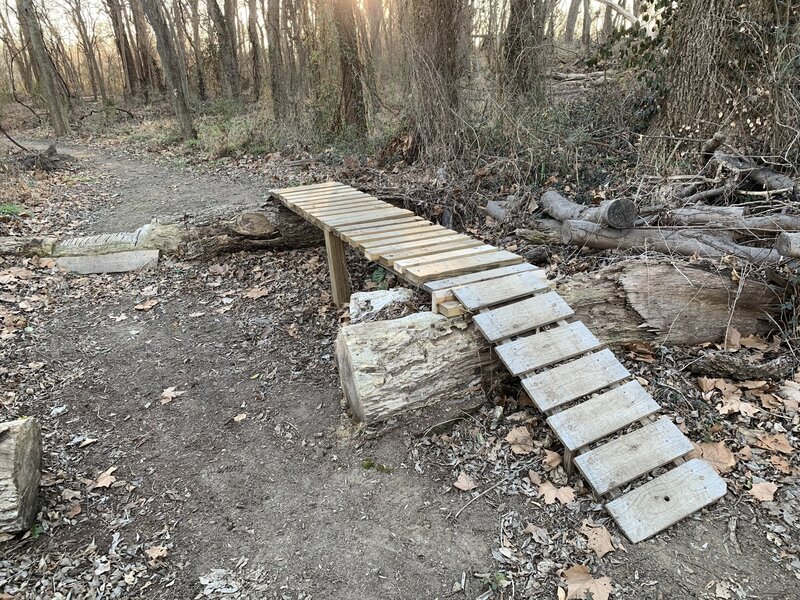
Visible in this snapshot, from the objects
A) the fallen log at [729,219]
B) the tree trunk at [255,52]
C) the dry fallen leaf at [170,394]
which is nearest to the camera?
the dry fallen leaf at [170,394]

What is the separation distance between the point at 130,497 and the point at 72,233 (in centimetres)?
534

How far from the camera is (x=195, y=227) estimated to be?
6.25 m

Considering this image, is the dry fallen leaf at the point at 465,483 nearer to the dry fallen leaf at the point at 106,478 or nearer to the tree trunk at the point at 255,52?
the dry fallen leaf at the point at 106,478

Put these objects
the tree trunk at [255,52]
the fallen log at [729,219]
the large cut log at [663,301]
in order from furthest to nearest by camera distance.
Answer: the tree trunk at [255,52] < the fallen log at [729,219] < the large cut log at [663,301]

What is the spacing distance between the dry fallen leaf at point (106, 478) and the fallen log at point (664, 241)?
148 inches

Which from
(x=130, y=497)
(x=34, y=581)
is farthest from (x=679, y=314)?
(x=34, y=581)

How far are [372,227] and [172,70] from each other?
1145cm

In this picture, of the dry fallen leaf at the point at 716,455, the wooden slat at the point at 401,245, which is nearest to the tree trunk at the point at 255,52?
the wooden slat at the point at 401,245

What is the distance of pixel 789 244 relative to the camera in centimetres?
343

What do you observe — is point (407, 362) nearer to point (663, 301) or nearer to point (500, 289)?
point (500, 289)

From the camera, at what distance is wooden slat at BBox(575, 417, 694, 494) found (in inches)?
105

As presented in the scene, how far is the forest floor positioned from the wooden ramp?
0.14 meters

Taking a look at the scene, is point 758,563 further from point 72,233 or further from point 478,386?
point 72,233

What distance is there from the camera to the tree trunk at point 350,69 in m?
10.0
